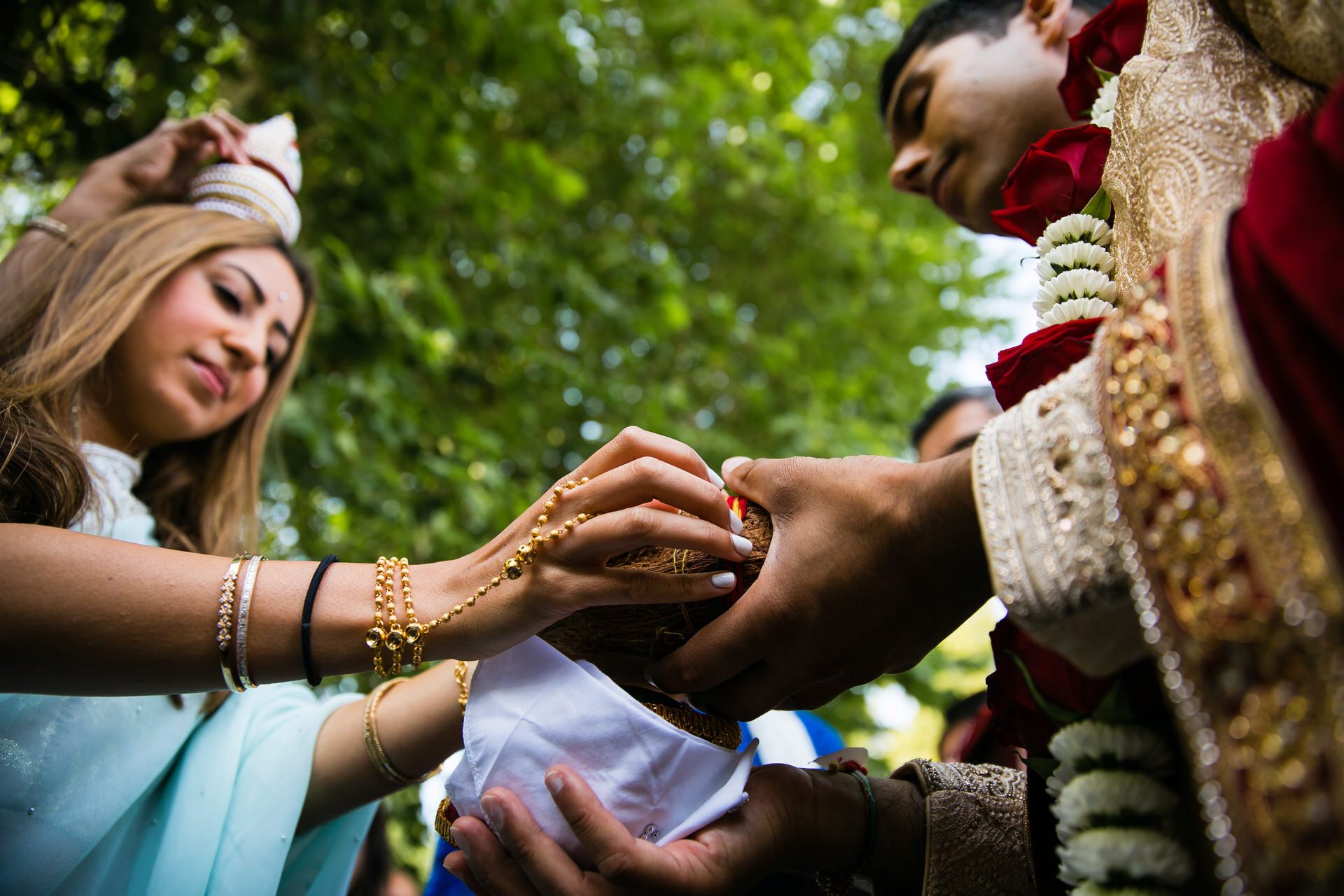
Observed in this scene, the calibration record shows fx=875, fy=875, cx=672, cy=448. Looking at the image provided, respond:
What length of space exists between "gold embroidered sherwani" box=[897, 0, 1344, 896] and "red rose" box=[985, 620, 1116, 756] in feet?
0.40

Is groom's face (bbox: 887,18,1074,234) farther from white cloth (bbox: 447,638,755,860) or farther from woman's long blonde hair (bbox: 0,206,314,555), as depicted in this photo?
woman's long blonde hair (bbox: 0,206,314,555)

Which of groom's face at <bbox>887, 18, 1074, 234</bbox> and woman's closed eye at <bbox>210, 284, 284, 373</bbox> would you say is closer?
groom's face at <bbox>887, 18, 1074, 234</bbox>

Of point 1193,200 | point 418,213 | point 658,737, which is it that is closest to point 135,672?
point 658,737

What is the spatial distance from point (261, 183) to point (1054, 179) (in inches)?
95.7

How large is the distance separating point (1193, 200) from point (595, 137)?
198 inches

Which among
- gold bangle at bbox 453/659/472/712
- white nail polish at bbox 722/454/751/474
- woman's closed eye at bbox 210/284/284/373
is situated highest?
white nail polish at bbox 722/454/751/474

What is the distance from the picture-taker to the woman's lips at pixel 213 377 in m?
2.44

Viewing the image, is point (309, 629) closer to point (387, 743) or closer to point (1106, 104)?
point (387, 743)

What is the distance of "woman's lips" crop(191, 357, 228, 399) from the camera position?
2.44 m

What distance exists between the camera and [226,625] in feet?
4.78

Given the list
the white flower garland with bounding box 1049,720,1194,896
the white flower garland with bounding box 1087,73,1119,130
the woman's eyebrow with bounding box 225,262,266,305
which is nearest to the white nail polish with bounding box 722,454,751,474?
the white flower garland with bounding box 1049,720,1194,896

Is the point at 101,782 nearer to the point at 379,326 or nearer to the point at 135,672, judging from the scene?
the point at 135,672

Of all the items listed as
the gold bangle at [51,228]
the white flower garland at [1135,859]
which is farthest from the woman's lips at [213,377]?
the white flower garland at [1135,859]

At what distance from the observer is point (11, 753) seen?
1840mm
